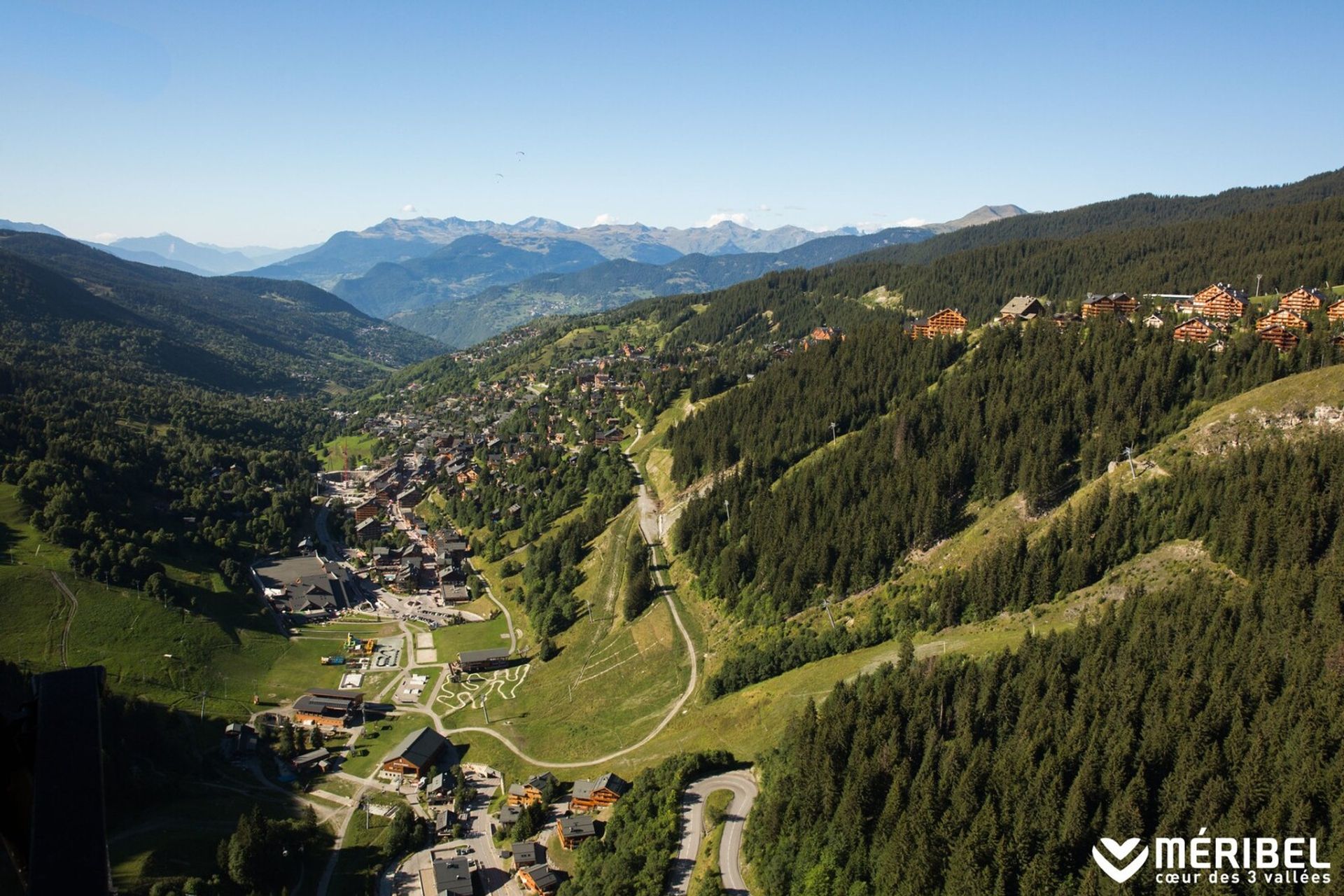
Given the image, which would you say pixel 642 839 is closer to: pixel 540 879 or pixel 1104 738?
pixel 540 879

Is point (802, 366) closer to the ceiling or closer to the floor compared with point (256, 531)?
closer to the ceiling

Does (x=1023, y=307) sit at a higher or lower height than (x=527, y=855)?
higher

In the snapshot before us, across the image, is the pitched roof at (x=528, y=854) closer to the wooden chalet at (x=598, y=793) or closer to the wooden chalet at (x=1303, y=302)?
the wooden chalet at (x=598, y=793)

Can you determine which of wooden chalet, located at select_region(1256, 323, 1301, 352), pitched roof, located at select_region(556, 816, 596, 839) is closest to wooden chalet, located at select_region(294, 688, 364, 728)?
pitched roof, located at select_region(556, 816, 596, 839)

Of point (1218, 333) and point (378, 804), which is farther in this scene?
point (1218, 333)

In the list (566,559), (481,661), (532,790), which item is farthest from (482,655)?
(532,790)

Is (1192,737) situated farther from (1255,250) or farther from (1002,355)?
(1255,250)

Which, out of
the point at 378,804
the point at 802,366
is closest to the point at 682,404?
the point at 802,366
